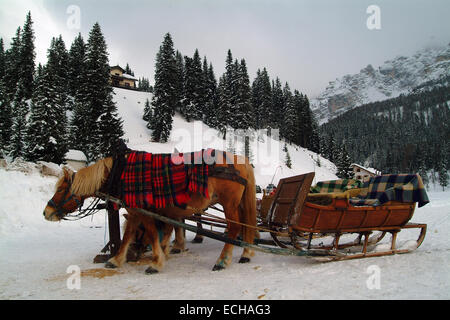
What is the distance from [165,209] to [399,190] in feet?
13.8

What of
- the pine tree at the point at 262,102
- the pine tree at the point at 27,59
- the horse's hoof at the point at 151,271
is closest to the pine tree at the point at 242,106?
the pine tree at the point at 262,102

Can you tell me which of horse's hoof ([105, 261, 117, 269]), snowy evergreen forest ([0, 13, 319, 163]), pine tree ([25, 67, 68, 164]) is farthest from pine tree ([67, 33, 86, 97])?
horse's hoof ([105, 261, 117, 269])

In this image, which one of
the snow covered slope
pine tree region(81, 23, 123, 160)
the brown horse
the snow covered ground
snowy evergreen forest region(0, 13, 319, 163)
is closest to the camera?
the snow covered ground

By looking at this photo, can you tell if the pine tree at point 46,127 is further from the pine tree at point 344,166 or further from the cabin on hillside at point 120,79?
the pine tree at point 344,166

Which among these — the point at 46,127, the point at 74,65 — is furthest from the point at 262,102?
the point at 46,127

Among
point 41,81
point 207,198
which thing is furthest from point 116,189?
point 41,81

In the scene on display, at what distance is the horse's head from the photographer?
4.78 metres

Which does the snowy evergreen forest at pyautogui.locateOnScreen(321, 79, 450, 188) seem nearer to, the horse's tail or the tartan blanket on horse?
the horse's tail

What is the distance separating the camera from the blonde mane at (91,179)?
4703 mm

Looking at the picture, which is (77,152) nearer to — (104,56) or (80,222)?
(104,56)

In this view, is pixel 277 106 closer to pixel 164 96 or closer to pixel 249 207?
pixel 164 96

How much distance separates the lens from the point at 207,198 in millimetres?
4516

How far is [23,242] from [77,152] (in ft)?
86.0

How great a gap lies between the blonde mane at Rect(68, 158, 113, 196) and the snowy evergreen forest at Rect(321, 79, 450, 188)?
52.7 metres
